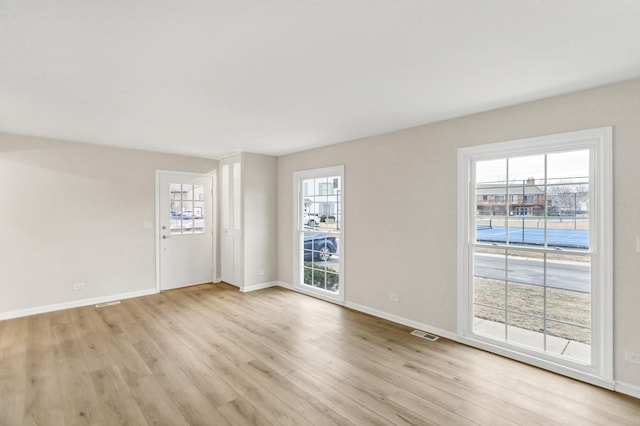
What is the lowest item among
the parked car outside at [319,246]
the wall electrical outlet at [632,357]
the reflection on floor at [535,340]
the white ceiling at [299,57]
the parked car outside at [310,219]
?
the reflection on floor at [535,340]

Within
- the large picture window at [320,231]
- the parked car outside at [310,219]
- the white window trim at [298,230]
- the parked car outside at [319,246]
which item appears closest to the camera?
the white window trim at [298,230]

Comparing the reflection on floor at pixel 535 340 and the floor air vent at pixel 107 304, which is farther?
the floor air vent at pixel 107 304

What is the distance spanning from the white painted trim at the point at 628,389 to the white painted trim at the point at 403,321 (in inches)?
52.1

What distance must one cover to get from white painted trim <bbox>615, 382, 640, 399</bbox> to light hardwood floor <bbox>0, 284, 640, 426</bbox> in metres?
0.07

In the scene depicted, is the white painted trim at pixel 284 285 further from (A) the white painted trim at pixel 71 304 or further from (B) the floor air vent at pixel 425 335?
(B) the floor air vent at pixel 425 335

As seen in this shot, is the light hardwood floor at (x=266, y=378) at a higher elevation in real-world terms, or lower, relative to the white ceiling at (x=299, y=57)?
lower

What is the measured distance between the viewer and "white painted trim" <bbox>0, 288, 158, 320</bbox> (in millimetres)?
4211

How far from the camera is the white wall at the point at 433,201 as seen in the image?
249 centimetres

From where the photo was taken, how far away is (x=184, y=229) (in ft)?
18.9

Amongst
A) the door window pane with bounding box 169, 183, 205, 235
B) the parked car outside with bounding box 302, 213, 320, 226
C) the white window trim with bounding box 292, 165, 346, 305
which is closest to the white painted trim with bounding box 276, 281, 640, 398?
the white window trim with bounding box 292, 165, 346, 305

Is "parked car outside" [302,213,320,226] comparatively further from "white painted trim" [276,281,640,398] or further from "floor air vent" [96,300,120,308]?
"floor air vent" [96,300,120,308]

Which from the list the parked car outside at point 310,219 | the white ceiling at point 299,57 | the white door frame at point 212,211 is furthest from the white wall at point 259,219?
the white ceiling at point 299,57

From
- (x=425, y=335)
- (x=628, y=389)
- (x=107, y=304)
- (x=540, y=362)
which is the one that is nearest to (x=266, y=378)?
(x=425, y=335)

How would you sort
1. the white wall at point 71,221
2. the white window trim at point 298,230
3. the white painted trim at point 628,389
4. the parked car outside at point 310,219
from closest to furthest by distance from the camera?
1. the white painted trim at point 628,389
2. the white wall at point 71,221
3. the white window trim at point 298,230
4. the parked car outside at point 310,219
